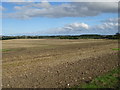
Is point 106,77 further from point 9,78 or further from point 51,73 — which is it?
point 9,78

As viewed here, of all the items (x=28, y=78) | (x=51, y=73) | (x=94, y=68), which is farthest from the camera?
(x=94, y=68)

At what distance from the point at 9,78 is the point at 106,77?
4.03m

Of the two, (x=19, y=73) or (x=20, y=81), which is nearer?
(x=20, y=81)

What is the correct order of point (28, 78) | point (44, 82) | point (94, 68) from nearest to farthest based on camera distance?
point (44, 82) → point (28, 78) → point (94, 68)

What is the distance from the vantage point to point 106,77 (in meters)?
9.64

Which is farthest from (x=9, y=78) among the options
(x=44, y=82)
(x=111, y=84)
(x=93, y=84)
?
(x=111, y=84)

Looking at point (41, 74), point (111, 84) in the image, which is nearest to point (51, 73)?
point (41, 74)

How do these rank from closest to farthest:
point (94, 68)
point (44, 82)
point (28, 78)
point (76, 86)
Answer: point (76, 86) < point (44, 82) < point (28, 78) < point (94, 68)

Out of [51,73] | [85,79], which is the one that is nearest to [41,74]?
[51,73]

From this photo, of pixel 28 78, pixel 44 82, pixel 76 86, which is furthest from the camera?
pixel 28 78

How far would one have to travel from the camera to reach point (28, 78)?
973 cm

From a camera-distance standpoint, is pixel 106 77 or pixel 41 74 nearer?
pixel 106 77

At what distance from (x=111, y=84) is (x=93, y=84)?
2.26 feet

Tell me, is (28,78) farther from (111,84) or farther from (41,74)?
(111,84)
